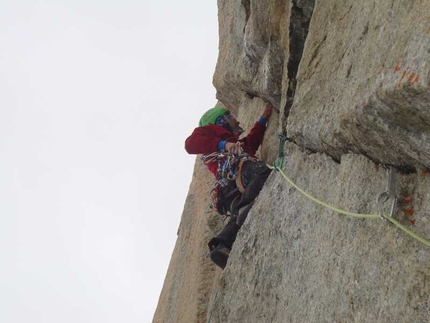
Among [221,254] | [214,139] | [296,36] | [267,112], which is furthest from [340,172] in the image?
[267,112]

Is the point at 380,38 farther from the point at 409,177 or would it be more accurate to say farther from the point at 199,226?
the point at 199,226

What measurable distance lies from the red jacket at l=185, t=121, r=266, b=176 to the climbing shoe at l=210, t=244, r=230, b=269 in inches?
46.9

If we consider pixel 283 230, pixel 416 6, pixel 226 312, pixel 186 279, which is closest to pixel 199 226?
pixel 186 279

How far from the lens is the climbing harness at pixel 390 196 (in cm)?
305

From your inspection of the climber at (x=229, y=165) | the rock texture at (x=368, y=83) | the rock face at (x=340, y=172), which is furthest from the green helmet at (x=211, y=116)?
the rock texture at (x=368, y=83)

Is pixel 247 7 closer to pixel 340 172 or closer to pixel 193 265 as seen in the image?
pixel 193 265

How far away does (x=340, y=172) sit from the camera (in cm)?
394

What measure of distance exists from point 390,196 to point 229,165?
3.65 metres

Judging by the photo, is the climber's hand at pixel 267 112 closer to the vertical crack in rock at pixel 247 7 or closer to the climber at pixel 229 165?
the climber at pixel 229 165

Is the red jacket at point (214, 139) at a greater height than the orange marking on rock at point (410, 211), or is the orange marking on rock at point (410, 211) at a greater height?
the red jacket at point (214, 139)

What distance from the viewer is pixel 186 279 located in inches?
332

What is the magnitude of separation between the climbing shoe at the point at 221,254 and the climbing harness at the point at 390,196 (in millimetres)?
3161

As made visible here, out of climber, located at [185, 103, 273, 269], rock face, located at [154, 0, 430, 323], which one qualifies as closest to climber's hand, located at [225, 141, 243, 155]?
climber, located at [185, 103, 273, 269]

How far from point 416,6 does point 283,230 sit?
2.43 meters
